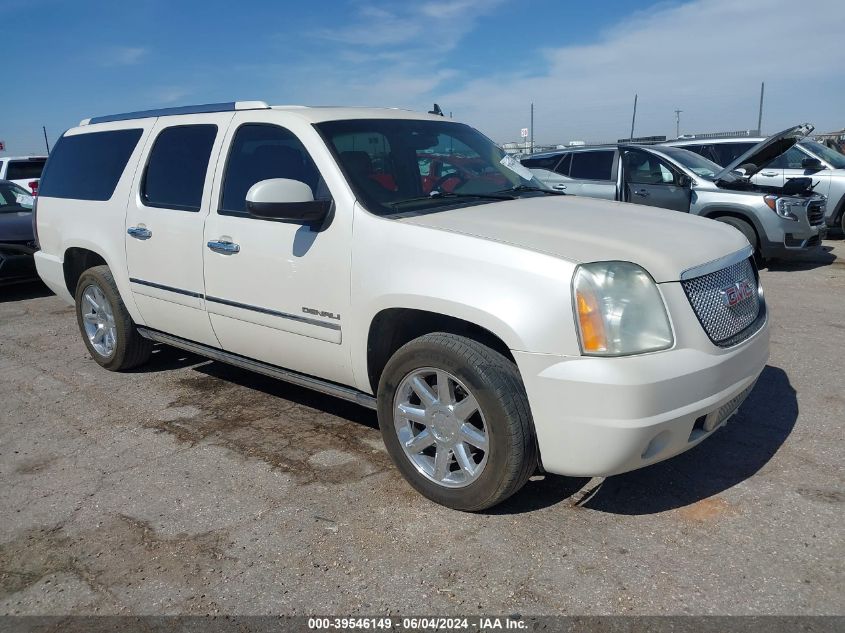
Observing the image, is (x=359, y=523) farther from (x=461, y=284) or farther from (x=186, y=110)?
(x=186, y=110)

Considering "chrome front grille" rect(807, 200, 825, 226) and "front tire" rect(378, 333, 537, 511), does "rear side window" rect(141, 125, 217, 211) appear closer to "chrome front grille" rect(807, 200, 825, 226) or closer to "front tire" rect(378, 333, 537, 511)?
"front tire" rect(378, 333, 537, 511)

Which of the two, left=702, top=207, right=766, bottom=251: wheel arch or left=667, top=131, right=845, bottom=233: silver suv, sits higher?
left=667, top=131, right=845, bottom=233: silver suv

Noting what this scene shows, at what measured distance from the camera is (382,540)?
3.06m

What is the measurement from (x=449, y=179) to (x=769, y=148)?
6.31m

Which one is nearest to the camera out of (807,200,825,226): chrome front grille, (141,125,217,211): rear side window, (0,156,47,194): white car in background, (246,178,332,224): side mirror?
(246,178,332,224): side mirror

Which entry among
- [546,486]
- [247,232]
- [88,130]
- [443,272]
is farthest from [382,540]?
[88,130]

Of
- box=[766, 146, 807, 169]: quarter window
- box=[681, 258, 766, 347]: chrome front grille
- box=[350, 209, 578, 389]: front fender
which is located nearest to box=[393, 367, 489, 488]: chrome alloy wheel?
box=[350, 209, 578, 389]: front fender

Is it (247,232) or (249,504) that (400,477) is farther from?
(247,232)

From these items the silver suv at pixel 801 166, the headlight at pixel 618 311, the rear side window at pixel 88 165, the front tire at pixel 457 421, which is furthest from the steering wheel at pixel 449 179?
the silver suv at pixel 801 166

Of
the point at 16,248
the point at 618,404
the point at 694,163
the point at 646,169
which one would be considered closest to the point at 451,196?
the point at 618,404

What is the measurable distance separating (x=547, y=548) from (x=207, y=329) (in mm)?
2497

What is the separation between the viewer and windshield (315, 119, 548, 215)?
3.69 meters

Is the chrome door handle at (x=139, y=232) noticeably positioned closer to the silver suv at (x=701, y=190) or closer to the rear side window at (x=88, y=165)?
the rear side window at (x=88, y=165)

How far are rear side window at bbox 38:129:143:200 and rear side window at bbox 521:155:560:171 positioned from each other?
651 cm
